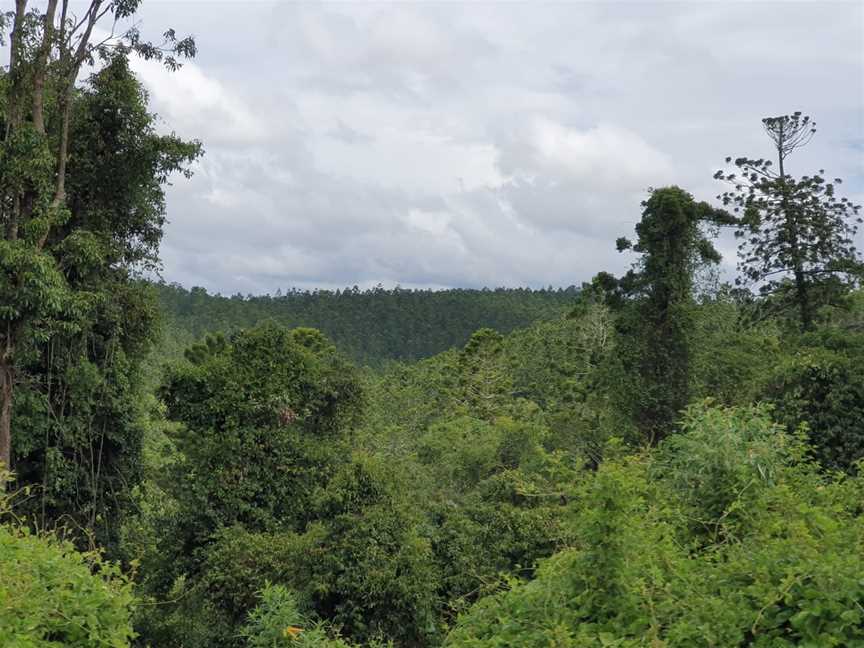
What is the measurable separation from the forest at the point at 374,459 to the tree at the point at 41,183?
0.14 ft

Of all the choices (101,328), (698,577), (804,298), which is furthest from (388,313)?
(698,577)

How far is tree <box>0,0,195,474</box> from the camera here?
11516 millimetres

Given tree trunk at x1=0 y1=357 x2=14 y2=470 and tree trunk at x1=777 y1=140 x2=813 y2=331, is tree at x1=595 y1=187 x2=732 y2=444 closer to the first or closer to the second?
tree trunk at x1=777 y1=140 x2=813 y2=331

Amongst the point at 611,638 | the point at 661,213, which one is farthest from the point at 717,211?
the point at 611,638

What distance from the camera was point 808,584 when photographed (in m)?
3.37

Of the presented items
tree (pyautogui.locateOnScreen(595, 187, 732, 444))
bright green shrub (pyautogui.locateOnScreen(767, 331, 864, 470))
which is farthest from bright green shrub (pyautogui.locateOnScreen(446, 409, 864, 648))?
tree (pyautogui.locateOnScreen(595, 187, 732, 444))

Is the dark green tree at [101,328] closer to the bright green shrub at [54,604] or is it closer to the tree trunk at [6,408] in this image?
the tree trunk at [6,408]

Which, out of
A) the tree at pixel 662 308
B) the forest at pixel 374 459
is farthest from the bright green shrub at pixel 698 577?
the tree at pixel 662 308

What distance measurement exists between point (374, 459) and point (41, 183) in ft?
21.2

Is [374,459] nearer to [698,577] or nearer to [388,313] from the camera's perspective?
[698,577]

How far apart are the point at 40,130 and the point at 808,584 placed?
41.4 ft

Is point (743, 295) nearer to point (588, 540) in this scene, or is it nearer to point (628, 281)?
point (628, 281)

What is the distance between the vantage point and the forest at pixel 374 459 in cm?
373

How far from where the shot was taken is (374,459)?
10.9m
